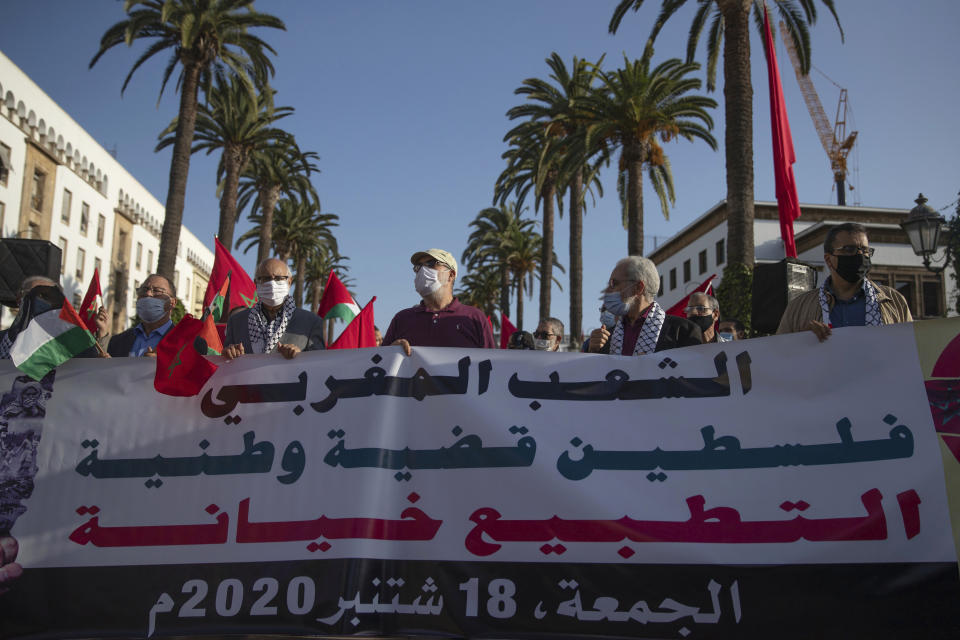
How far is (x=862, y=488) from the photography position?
10.6ft

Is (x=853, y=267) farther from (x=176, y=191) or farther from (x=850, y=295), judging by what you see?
(x=176, y=191)

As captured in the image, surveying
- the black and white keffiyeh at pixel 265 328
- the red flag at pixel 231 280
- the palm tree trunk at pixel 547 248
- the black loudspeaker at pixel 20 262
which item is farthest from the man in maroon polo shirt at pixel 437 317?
the palm tree trunk at pixel 547 248

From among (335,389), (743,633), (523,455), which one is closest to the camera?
(743,633)

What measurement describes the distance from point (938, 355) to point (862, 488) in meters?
0.73

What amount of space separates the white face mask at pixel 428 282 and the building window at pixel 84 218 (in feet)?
139

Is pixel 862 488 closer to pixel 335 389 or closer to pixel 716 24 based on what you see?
pixel 335 389

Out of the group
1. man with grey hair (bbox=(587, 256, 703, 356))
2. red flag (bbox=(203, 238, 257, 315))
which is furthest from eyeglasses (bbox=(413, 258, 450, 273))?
red flag (bbox=(203, 238, 257, 315))

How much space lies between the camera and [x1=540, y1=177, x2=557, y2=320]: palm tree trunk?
2548cm

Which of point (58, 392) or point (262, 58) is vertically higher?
point (262, 58)

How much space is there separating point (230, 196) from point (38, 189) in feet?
55.2

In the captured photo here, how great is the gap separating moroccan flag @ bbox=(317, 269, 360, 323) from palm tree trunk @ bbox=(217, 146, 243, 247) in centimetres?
1907

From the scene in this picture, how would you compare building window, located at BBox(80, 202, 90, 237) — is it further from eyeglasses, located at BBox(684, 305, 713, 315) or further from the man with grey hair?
the man with grey hair

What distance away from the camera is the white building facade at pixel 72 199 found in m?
32.7

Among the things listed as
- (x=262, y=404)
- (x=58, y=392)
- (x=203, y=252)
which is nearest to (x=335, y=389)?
(x=262, y=404)
